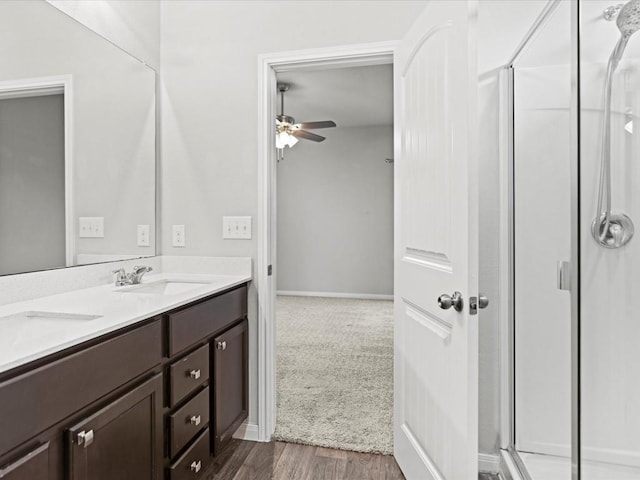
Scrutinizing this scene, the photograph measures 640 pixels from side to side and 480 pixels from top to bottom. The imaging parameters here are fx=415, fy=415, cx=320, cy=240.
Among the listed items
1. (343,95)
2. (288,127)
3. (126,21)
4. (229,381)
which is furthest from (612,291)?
(343,95)

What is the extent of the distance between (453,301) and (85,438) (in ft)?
3.65

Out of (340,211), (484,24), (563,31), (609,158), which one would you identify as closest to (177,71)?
(484,24)

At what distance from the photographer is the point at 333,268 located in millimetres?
6441

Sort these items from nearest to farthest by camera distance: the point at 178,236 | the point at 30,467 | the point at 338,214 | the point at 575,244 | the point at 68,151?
the point at 30,467 → the point at 575,244 → the point at 68,151 → the point at 178,236 → the point at 338,214

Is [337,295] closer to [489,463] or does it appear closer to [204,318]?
[489,463]

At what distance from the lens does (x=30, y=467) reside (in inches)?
35.2

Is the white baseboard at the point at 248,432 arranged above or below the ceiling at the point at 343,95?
below

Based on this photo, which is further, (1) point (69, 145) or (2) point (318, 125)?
(2) point (318, 125)

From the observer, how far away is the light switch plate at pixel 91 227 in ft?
5.92

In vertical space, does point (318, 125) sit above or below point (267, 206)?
above

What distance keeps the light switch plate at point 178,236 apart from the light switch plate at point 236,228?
247mm

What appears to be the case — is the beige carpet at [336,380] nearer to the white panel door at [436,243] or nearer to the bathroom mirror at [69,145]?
the white panel door at [436,243]

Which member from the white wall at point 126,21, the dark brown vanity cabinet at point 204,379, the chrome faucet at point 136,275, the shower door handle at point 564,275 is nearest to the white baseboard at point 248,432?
the dark brown vanity cabinet at point 204,379

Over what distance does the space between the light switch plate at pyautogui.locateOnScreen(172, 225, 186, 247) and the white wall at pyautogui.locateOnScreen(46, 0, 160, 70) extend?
0.88m
